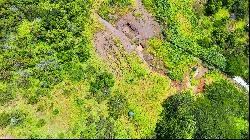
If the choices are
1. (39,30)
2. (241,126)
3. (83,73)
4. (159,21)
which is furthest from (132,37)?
(241,126)

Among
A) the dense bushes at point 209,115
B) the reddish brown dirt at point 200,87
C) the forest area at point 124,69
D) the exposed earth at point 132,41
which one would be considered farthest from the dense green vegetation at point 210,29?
the dense bushes at point 209,115

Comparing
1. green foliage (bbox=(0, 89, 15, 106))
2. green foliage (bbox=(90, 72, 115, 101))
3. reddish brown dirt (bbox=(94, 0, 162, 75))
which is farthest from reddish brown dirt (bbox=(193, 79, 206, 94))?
green foliage (bbox=(0, 89, 15, 106))

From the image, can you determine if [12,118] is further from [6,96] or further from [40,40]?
[40,40]

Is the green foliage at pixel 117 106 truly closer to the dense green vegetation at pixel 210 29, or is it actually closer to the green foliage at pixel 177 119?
the green foliage at pixel 177 119

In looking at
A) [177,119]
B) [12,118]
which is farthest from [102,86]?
[12,118]

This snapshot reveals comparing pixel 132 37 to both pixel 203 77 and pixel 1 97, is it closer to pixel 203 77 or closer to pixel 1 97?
pixel 203 77

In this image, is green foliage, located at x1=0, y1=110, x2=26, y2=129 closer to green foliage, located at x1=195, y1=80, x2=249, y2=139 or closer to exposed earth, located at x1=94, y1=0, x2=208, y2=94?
exposed earth, located at x1=94, y1=0, x2=208, y2=94
